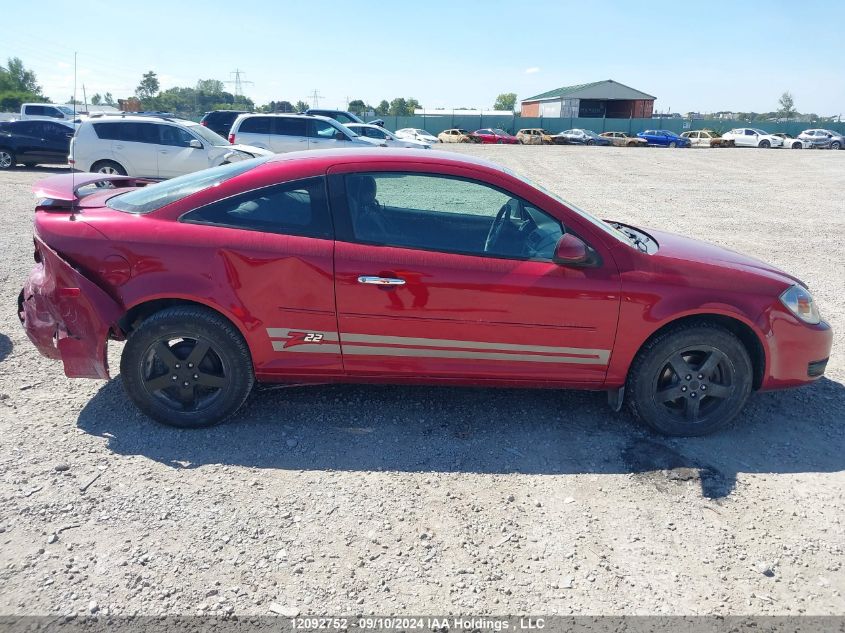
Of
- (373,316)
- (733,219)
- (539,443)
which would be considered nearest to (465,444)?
(539,443)

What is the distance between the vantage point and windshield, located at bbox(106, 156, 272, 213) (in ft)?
12.5

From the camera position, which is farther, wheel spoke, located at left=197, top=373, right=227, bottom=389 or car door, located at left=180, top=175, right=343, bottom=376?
wheel spoke, located at left=197, top=373, right=227, bottom=389

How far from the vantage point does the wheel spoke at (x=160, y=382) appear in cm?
373

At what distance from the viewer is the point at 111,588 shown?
2580 millimetres

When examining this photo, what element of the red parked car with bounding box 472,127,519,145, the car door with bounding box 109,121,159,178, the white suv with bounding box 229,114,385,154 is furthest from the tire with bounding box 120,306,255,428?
the red parked car with bounding box 472,127,519,145

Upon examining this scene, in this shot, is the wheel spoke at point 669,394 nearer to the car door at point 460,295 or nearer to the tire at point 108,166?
the car door at point 460,295

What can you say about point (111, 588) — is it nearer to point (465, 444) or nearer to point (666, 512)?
point (465, 444)

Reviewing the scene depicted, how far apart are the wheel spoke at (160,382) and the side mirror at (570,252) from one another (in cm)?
238

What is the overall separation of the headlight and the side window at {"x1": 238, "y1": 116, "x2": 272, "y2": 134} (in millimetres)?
15983

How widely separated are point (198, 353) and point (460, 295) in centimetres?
158

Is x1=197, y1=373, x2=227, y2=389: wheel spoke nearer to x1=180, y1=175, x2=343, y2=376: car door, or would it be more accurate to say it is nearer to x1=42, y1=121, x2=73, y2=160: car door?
x1=180, y1=175, x2=343, y2=376: car door

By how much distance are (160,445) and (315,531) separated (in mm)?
1240

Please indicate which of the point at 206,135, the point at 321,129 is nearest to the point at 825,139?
the point at 321,129

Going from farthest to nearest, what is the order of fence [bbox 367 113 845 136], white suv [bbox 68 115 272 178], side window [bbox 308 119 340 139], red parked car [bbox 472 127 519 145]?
fence [bbox 367 113 845 136], red parked car [bbox 472 127 519 145], side window [bbox 308 119 340 139], white suv [bbox 68 115 272 178]
